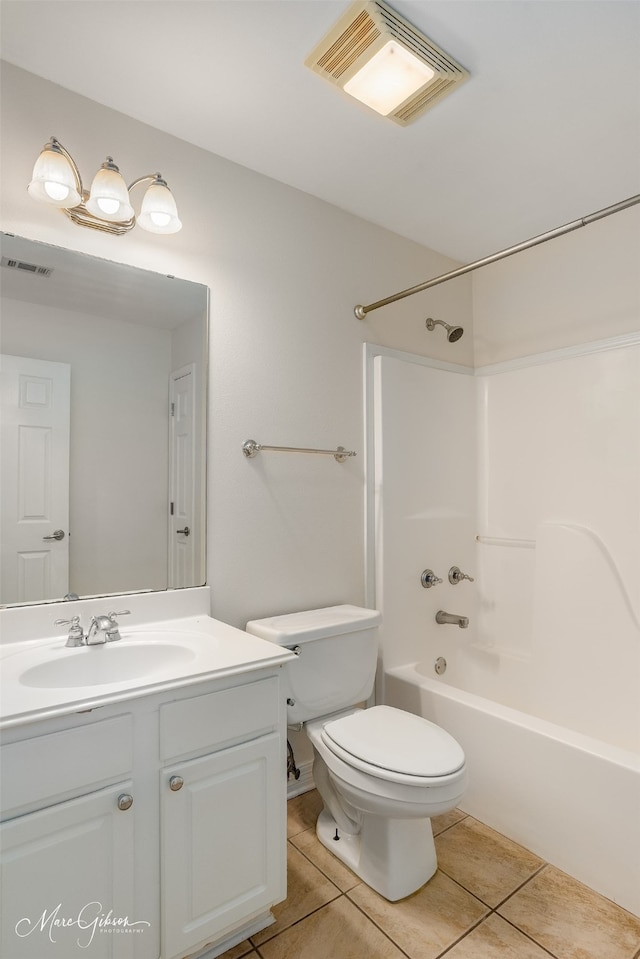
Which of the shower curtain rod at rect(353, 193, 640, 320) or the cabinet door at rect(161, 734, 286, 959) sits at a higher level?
the shower curtain rod at rect(353, 193, 640, 320)

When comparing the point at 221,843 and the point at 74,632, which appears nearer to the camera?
the point at 221,843

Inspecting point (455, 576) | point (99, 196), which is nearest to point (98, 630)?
point (99, 196)

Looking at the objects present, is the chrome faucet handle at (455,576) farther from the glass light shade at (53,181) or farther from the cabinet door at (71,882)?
the glass light shade at (53,181)

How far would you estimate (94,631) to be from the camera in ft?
4.80

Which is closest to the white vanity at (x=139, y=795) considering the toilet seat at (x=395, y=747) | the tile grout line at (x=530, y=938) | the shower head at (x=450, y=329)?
the toilet seat at (x=395, y=747)

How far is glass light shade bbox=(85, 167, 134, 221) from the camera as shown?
1454mm

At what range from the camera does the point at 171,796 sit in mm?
1196

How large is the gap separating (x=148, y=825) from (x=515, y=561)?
1.96 m

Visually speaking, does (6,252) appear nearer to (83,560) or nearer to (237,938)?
(83,560)

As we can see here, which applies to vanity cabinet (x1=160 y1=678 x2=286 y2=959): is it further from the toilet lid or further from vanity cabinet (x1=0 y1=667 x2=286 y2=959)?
the toilet lid

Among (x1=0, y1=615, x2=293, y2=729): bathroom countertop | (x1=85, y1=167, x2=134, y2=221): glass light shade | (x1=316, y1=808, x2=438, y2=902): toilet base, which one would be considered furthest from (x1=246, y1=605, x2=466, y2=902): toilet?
(x1=85, y1=167, x2=134, y2=221): glass light shade

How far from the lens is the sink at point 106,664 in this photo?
133cm

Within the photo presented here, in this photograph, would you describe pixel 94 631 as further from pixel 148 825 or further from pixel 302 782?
pixel 302 782

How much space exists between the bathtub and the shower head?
1.56 meters
